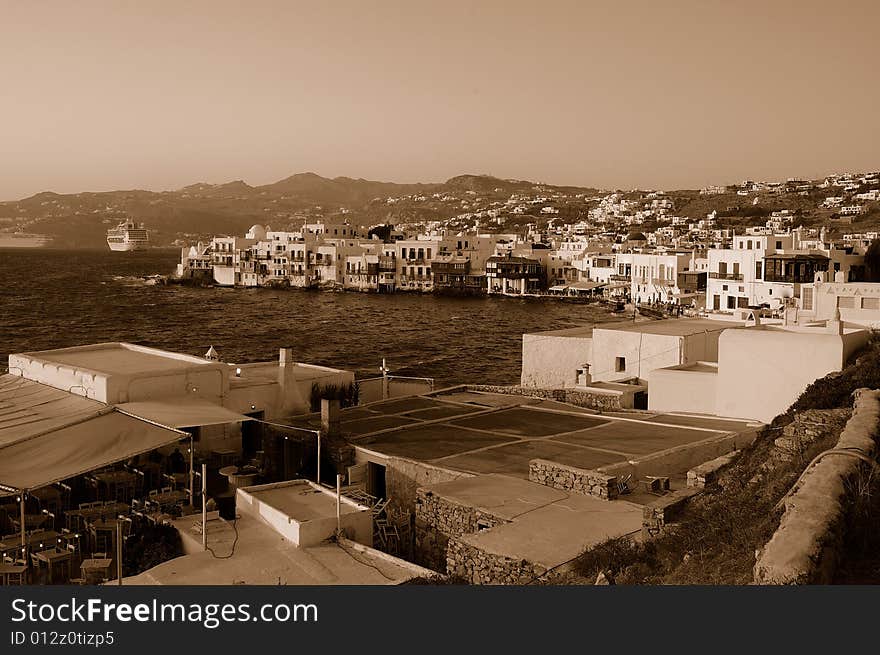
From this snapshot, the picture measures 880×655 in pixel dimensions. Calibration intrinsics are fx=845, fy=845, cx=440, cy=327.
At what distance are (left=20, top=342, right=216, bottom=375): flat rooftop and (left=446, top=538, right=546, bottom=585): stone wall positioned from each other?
6113 millimetres

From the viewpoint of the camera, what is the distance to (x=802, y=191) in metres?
128

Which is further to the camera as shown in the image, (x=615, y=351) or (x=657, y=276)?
(x=657, y=276)

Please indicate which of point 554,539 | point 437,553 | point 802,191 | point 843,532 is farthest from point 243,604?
point 802,191

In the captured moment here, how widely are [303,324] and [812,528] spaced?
4540 centimetres

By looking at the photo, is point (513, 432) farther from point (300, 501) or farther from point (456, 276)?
point (456, 276)

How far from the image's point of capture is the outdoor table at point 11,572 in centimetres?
721

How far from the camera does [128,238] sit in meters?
191

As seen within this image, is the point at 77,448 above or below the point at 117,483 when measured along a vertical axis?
above

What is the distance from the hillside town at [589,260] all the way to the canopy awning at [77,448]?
92.7 feet

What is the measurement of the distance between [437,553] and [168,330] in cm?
3925

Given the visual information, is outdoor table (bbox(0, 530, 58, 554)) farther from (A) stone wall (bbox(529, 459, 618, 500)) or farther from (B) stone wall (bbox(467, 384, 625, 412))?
(B) stone wall (bbox(467, 384, 625, 412))

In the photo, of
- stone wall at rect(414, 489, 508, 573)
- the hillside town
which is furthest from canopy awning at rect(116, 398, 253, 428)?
the hillside town

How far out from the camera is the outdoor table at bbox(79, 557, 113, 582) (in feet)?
Answer: 24.1

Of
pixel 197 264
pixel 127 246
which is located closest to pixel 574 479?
pixel 197 264
